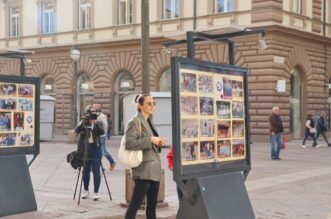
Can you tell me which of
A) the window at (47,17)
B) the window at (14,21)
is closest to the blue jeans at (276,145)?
the window at (47,17)

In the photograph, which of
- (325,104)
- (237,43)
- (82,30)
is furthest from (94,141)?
(82,30)

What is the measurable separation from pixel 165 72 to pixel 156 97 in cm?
786

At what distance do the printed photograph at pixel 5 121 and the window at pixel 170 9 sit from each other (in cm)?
2474

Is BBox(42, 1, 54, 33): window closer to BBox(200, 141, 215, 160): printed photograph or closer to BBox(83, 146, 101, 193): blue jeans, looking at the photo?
BBox(83, 146, 101, 193): blue jeans

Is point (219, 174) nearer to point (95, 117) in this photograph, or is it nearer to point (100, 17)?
point (95, 117)

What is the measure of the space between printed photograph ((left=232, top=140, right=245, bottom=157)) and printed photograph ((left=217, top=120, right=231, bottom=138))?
0.19 meters

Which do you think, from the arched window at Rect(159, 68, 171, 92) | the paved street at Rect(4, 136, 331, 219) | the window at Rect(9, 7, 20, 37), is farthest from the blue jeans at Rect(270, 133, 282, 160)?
the window at Rect(9, 7, 20, 37)

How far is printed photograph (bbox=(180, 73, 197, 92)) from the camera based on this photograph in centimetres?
714

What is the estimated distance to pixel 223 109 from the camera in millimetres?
7887

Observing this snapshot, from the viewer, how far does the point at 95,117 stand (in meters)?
10.7

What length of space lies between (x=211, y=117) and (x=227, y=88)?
0.58 metres

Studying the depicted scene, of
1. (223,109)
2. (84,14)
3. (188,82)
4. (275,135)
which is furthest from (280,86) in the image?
(188,82)

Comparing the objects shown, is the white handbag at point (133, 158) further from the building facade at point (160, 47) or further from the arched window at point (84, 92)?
the arched window at point (84, 92)

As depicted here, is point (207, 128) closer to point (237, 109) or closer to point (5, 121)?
point (237, 109)
